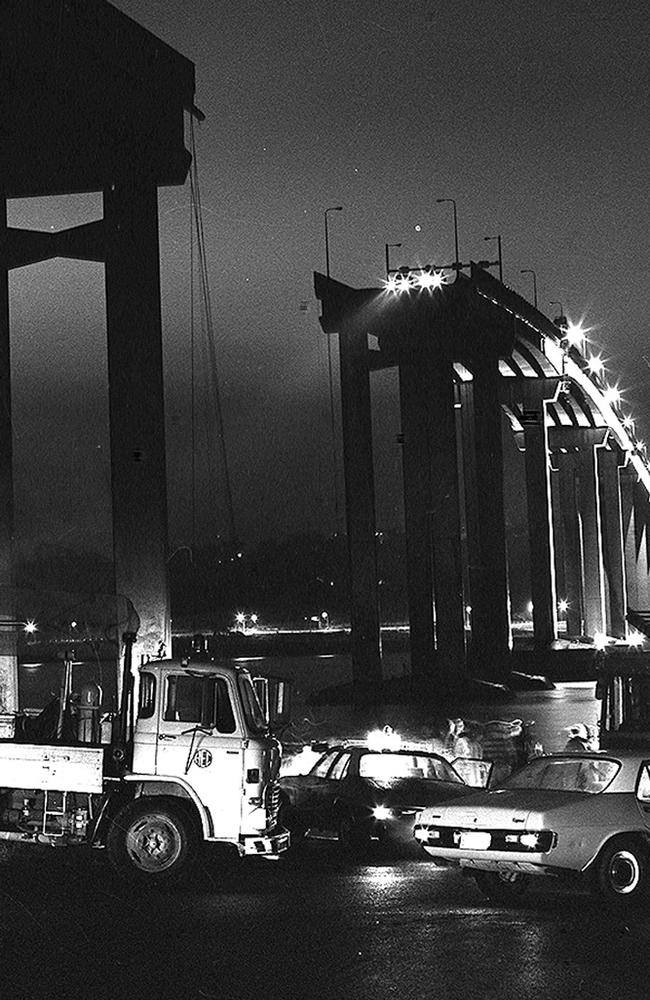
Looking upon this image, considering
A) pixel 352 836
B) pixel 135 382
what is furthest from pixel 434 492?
pixel 352 836

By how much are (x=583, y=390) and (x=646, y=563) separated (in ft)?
179

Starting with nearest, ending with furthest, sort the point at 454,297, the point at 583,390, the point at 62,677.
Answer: the point at 62,677, the point at 454,297, the point at 583,390

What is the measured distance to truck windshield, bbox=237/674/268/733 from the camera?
16.4 m

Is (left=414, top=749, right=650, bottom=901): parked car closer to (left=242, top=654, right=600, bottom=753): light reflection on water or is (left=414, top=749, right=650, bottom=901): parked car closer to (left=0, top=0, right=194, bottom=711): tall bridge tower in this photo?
(left=0, top=0, right=194, bottom=711): tall bridge tower

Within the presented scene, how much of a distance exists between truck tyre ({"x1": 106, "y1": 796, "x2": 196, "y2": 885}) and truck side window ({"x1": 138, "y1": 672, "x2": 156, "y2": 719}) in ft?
3.03

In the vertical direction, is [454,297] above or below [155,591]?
above

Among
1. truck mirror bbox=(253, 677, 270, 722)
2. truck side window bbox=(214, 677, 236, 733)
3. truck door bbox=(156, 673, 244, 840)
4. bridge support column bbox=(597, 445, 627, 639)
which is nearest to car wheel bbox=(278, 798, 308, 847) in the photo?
truck mirror bbox=(253, 677, 270, 722)

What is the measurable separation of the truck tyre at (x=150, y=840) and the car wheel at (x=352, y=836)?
3.75m

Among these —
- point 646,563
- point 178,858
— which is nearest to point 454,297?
point 178,858

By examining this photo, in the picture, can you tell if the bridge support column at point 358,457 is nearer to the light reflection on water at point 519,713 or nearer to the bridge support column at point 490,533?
the light reflection on water at point 519,713

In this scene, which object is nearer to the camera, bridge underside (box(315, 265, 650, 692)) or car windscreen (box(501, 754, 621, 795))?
car windscreen (box(501, 754, 621, 795))

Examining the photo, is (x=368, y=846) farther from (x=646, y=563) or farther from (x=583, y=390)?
(x=646, y=563)

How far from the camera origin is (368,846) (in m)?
19.5

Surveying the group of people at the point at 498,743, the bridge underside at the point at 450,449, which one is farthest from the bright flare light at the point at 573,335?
the group of people at the point at 498,743
